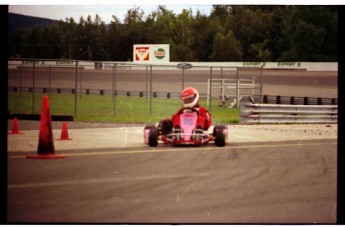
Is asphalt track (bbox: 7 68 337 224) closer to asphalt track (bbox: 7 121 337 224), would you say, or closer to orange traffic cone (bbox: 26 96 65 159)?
asphalt track (bbox: 7 121 337 224)

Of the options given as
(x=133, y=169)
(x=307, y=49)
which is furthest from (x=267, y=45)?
(x=133, y=169)

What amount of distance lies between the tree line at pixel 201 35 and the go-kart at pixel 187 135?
1477mm

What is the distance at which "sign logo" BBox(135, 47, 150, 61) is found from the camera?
12.2 m

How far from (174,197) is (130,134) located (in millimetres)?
6730

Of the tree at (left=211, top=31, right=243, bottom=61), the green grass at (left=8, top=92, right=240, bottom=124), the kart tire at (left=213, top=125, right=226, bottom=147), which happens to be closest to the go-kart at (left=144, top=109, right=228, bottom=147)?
the kart tire at (left=213, top=125, right=226, bottom=147)

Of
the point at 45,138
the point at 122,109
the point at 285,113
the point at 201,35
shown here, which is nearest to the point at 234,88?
the point at 285,113

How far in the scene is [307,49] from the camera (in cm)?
1253

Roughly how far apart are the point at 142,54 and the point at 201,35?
4.37 ft

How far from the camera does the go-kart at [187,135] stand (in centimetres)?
1238

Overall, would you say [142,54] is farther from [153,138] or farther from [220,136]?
[220,136]

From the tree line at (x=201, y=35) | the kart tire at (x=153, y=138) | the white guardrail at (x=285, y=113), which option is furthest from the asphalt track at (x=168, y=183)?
the white guardrail at (x=285, y=113)

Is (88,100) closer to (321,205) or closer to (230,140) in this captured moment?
(230,140)

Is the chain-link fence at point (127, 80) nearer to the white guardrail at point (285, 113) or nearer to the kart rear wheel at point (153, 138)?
the white guardrail at point (285, 113)

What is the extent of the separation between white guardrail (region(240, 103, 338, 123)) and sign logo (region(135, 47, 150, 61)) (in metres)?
5.87
